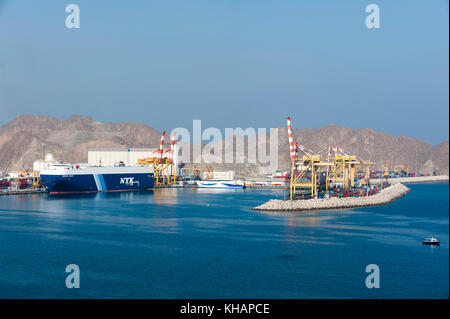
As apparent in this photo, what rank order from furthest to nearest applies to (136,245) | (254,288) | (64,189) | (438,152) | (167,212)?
(438,152)
(64,189)
(167,212)
(136,245)
(254,288)

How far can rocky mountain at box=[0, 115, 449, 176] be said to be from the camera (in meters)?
98.8

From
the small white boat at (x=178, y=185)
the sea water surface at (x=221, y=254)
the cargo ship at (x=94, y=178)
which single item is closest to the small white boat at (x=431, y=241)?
the sea water surface at (x=221, y=254)

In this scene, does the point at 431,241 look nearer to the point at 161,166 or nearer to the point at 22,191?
the point at 22,191

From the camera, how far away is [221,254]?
68.9 feet

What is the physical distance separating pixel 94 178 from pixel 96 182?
56cm

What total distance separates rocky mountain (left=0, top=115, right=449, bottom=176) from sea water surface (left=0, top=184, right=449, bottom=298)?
61205mm

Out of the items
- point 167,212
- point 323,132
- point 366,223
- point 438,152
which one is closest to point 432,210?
point 366,223

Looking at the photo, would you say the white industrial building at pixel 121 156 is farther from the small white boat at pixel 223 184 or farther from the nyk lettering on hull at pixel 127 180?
the nyk lettering on hull at pixel 127 180

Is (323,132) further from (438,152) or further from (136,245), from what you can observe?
(136,245)

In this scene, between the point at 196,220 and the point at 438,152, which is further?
the point at 438,152

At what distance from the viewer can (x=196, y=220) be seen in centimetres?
3112

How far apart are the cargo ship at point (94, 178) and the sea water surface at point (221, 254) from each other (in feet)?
53.8

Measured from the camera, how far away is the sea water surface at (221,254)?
643 inches
